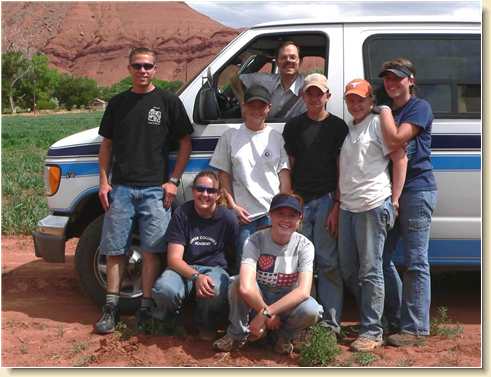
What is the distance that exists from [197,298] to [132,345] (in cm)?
55

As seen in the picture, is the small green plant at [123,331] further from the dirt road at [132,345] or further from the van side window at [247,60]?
the van side window at [247,60]

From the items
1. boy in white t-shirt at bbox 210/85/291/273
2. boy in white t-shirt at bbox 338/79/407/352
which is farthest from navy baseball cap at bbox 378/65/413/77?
boy in white t-shirt at bbox 210/85/291/273

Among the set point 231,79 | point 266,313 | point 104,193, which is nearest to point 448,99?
point 231,79

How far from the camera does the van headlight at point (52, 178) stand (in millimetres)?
5391

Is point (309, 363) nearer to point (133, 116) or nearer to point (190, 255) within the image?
point (190, 255)

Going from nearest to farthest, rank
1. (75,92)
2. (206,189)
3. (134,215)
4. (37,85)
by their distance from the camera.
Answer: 1. (206,189)
2. (134,215)
3. (37,85)
4. (75,92)

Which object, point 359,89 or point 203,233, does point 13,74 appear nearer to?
point 203,233

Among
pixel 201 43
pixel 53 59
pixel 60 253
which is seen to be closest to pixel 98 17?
pixel 53 59

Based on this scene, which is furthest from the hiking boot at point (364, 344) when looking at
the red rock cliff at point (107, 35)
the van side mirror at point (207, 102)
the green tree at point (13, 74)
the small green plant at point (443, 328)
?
the red rock cliff at point (107, 35)

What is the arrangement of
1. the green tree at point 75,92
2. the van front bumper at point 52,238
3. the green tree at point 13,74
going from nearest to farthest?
the van front bumper at point 52,238
the green tree at point 13,74
the green tree at point 75,92

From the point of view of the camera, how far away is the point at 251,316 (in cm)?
461

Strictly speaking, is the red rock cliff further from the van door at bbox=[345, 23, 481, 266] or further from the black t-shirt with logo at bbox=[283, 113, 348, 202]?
the black t-shirt with logo at bbox=[283, 113, 348, 202]

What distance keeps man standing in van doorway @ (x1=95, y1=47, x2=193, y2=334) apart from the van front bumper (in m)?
0.54

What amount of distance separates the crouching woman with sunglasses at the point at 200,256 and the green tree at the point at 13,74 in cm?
6394
